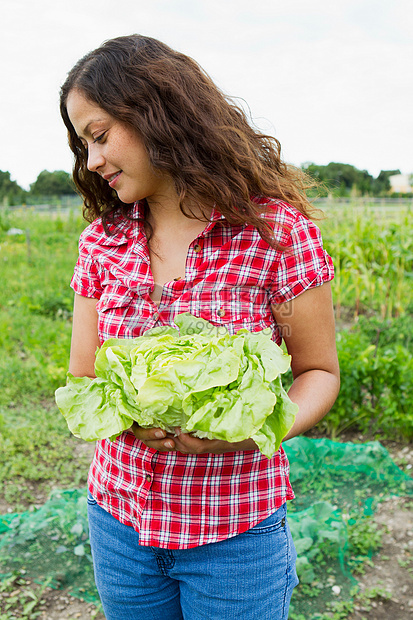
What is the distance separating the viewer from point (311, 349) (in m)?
1.60

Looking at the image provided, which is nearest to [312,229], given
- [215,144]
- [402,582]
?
[215,144]

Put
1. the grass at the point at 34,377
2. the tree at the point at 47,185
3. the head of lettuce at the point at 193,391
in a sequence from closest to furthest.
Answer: the head of lettuce at the point at 193,391, the grass at the point at 34,377, the tree at the point at 47,185

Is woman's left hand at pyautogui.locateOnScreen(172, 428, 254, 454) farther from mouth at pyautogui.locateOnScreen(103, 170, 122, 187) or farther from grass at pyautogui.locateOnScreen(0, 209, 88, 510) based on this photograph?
grass at pyautogui.locateOnScreen(0, 209, 88, 510)

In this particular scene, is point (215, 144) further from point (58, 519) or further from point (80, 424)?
point (58, 519)

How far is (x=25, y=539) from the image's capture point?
3.03 meters

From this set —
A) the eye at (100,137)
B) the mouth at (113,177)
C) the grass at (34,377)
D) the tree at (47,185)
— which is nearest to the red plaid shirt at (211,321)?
the mouth at (113,177)

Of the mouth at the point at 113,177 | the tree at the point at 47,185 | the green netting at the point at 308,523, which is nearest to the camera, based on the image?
the mouth at the point at 113,177

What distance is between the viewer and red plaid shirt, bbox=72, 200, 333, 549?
57.7 inches

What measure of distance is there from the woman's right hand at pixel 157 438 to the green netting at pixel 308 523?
1.81m

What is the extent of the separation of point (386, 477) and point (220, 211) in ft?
9.04

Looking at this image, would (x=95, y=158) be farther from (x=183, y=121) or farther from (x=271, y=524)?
(x=271, y=524)

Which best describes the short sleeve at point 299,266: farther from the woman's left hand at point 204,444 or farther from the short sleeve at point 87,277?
the short sleeve at point 87,277

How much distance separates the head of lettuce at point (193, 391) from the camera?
1246 mm

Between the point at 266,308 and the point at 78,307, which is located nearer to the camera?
the point at 266,308
